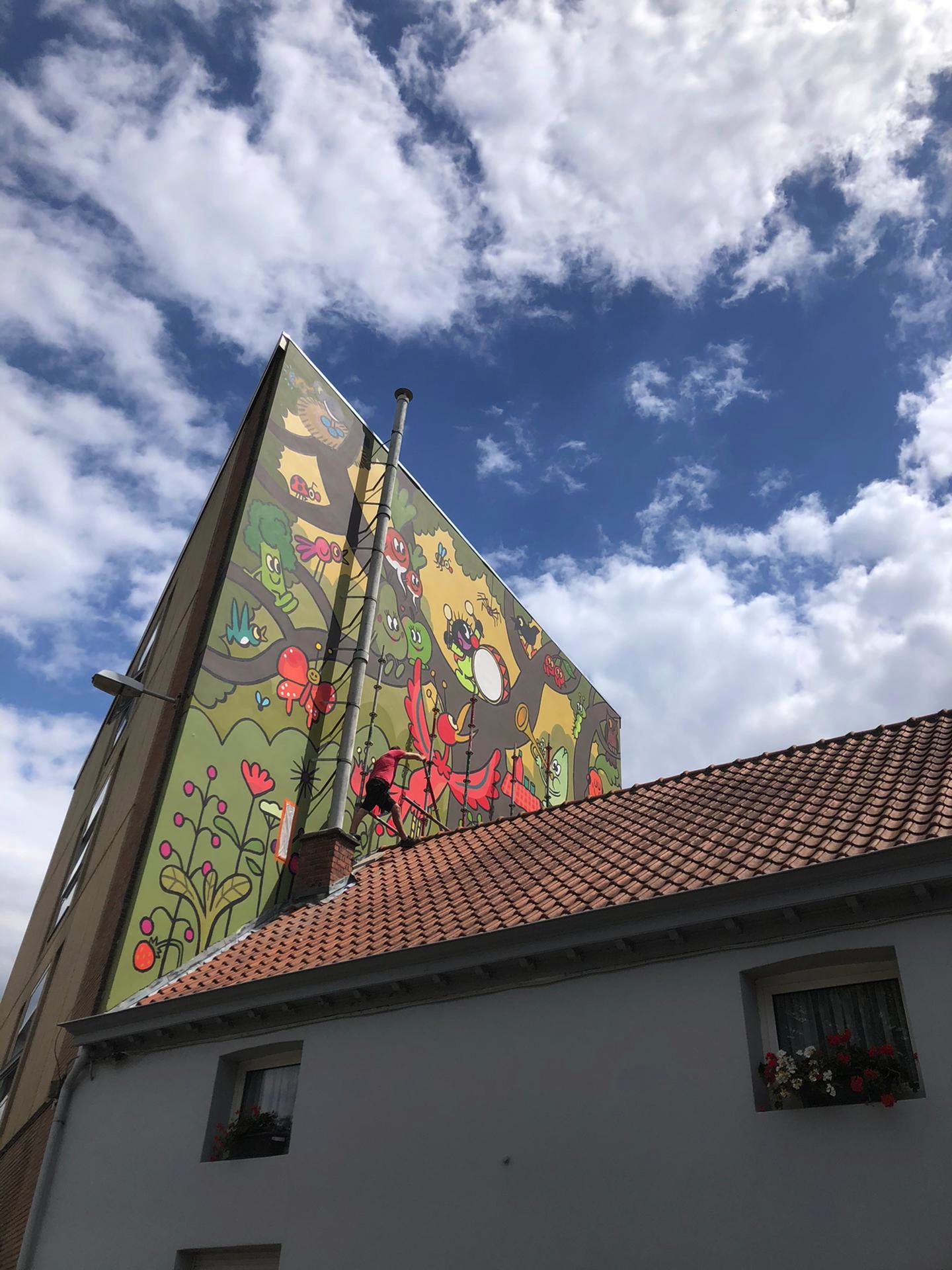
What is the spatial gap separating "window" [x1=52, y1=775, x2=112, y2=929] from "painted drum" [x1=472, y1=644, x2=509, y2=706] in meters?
7.67

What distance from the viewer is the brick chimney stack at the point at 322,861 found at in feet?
45.6

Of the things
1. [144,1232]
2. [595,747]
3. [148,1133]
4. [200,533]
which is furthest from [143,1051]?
[595,747]

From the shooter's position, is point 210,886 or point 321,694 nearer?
point 210,886

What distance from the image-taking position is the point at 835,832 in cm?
876

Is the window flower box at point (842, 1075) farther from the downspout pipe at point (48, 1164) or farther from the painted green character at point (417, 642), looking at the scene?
the painted green character at point (417, 642)

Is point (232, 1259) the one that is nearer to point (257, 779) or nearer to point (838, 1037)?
point (838, 1037)

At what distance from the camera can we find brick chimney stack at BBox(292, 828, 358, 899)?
13.9 m

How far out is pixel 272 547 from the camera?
1652 centimetres

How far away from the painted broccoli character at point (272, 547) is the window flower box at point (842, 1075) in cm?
1114

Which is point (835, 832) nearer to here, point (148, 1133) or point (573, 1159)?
point (573, 1159)

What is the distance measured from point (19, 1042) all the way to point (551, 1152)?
1236 cm

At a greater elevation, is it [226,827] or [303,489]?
[303,489]

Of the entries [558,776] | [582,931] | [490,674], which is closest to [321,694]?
[490,674]

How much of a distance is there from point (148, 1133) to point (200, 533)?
11.9m
